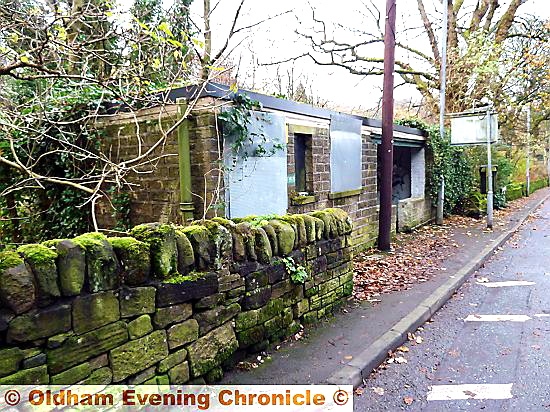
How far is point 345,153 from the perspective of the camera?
27.6 feet

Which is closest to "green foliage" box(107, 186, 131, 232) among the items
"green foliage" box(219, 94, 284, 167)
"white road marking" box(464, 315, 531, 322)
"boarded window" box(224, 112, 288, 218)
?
"boarded window" box(224, 112, 288, 218)

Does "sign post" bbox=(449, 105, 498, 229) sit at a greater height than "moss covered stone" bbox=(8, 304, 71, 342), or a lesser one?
greater

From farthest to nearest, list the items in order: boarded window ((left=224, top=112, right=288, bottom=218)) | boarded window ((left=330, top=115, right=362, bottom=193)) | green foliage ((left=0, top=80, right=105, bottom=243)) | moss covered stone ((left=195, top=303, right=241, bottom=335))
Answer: boarded window ((left=330, top=115, right=362, bottom=193))
green foliage ((left=0, top=80, right=105, bottom=243))
boarded window ((left=224, top=112, right=288, bottom=218))
moss covered stone ((left=195, top=303, right=241, bottom=335))

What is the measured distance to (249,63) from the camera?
10469 millimetres

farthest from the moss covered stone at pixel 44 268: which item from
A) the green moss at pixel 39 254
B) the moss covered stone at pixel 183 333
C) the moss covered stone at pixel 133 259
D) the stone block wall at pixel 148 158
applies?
the stone block wall at pixel 148 158

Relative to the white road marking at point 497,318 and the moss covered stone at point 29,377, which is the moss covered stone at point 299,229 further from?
the moss covered stone at point 29,377

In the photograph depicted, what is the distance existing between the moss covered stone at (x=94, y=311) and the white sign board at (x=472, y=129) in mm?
11698

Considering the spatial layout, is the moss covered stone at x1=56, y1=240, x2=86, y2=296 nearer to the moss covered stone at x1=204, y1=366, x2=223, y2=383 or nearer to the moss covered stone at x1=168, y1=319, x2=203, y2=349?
the moss covered stone at x1=168, y1=319, x2=203, y2=349

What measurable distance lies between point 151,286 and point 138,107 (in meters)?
3.93

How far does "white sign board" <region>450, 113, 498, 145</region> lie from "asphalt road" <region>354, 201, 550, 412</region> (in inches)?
240

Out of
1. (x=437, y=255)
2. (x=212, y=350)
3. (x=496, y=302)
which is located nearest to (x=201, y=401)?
(x=212, y=350)

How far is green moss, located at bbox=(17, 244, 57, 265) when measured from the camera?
2.35 m

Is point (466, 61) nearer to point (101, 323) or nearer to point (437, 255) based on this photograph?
point (437, 255)

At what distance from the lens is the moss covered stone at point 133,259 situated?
277 centimetres
